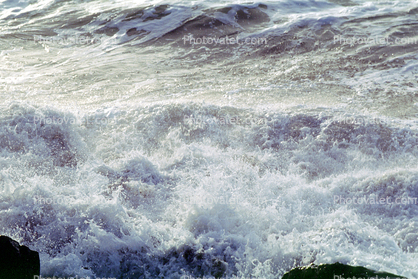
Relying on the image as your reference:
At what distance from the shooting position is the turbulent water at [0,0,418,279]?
4160mm

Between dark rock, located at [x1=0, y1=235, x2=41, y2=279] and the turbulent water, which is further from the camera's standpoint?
the turbulent water

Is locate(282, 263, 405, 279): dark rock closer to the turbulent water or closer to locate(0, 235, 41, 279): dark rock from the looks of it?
the turbulent water

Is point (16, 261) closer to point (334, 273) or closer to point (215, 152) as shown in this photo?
point (334, 273)

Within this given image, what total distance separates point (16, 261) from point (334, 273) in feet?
9.65

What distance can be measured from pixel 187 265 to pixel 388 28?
10611mm

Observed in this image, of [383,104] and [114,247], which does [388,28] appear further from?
[114,247]

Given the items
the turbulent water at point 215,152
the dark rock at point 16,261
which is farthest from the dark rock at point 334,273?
the dark rock at point 16,261

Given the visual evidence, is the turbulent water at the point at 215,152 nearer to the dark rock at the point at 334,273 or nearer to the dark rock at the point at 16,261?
the dark rock at the point at 16,261

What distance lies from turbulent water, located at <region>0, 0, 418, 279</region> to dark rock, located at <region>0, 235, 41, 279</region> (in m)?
0.35

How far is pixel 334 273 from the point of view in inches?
131

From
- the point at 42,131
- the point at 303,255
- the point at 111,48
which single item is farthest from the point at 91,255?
the point at 111,48

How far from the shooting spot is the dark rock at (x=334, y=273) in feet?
10.8

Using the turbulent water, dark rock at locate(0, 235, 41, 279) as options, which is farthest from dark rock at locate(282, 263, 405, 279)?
dark rock at locate(0, 235, 41, 279)

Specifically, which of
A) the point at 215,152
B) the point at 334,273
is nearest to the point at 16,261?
the point at 334,273
